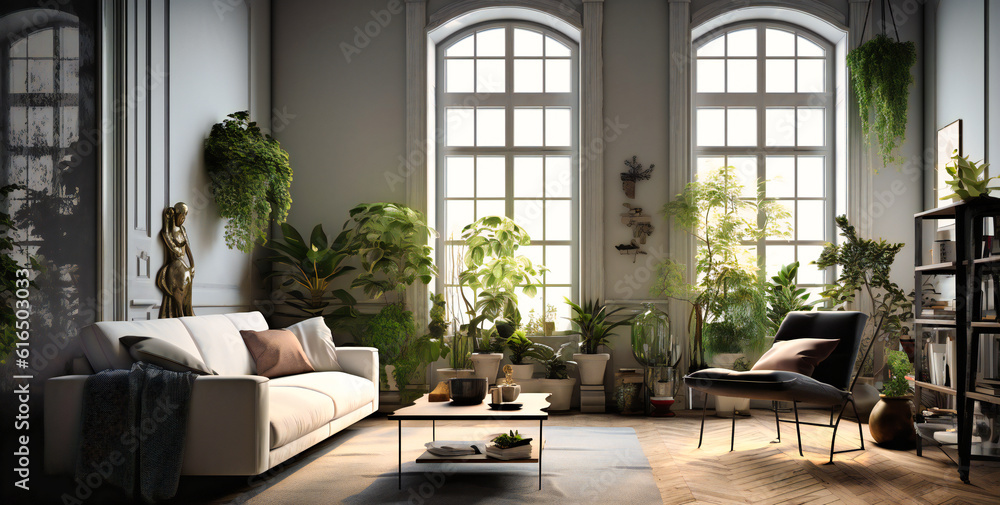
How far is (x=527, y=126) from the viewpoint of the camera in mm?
6184

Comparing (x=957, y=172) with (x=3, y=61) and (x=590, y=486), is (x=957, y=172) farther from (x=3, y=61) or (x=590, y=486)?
(x=3, y=61)

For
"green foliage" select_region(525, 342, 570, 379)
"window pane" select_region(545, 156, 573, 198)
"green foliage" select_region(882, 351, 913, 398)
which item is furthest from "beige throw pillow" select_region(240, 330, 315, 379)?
"green foliage" select_region(882, 351, 913, 398)

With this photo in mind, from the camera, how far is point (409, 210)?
555 centimetres

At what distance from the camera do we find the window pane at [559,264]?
6.12 metres

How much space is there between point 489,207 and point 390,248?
44.8 inches

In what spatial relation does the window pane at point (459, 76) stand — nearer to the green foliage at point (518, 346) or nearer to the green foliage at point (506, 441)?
the green foliage at point (518, 346)

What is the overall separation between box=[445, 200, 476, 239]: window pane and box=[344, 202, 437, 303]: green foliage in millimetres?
576

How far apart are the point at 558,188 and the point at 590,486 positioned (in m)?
3.42

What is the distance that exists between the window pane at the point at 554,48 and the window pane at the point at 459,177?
1185 millimetres

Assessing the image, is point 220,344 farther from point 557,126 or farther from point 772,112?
point 772,112

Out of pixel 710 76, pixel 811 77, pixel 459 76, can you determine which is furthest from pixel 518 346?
pixel 811 77

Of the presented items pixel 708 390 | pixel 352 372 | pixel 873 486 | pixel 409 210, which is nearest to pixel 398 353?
pixel 352 372

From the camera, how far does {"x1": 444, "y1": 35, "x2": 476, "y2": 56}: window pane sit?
246 inches

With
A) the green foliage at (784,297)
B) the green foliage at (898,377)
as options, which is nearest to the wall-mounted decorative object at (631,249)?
the green foliage at (784,297)
